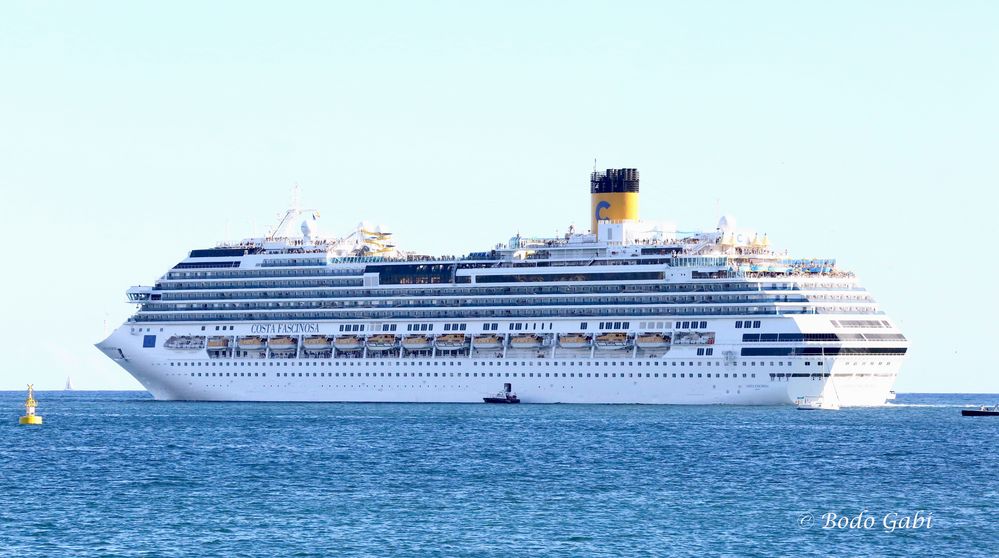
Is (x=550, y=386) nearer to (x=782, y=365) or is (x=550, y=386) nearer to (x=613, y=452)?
(x=782, y=365)

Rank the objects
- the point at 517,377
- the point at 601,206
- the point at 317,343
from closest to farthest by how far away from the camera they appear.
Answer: the point at 517,377 → the point at 317,343 → the point at 601,206

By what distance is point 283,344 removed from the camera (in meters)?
115

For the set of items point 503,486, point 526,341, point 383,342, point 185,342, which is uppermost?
point 526,341

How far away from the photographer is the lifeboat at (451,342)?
364ft

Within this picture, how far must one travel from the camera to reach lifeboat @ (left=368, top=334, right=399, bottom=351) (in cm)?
11281

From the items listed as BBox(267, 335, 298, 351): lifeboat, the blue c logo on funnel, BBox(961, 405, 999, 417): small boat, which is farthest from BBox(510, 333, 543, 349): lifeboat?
BBox(961, 405, 999, 417): small boat

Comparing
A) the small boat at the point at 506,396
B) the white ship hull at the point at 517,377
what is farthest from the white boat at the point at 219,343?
the small boat at the point at 506,396

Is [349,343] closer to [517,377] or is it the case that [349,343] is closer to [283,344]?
[283,344]

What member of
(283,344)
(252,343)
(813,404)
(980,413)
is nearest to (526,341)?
(283,344)

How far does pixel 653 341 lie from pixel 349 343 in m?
21.6

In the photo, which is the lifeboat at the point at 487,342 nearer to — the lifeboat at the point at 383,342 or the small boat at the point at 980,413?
the lifeboat at the point at 383,342

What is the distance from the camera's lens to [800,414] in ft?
322

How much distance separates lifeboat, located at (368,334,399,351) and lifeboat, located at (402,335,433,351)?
2.61ft

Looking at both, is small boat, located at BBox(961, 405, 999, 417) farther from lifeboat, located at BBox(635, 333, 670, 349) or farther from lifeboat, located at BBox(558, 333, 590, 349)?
lifeboat, located at BBox(558, 333, 590, 349)
